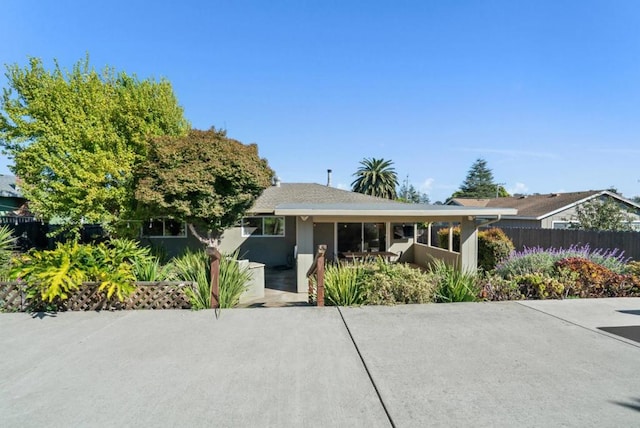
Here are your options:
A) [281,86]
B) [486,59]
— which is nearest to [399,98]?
[486,59]

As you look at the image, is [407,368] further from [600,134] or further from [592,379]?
[600,134]

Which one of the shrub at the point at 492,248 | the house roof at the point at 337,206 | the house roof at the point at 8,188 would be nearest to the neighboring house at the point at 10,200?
the house roof at the point at 8,188

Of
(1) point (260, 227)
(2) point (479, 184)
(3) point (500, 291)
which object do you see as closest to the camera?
(3) point (500, 291)

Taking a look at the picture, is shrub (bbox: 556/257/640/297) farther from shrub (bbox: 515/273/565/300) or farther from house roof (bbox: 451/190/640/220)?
house roof (bbox: 451/190/640/220)

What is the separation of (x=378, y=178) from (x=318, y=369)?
134 ft

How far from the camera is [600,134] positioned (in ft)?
43.1

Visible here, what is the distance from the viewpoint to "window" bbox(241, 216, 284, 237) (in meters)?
13.9

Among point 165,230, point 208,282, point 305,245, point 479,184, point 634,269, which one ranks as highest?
point 479,184

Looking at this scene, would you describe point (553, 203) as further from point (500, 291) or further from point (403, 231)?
point (500, 291)

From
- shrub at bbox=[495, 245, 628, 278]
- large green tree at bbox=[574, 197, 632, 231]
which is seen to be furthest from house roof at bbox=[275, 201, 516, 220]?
large green tree at bbox=[574, 197, 632, 231]

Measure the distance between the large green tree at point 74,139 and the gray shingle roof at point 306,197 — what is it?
533 centimetres

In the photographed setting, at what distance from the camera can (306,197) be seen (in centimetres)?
1602

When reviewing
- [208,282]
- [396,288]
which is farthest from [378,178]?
[208,282]

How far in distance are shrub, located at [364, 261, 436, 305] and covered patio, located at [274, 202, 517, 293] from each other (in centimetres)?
261
